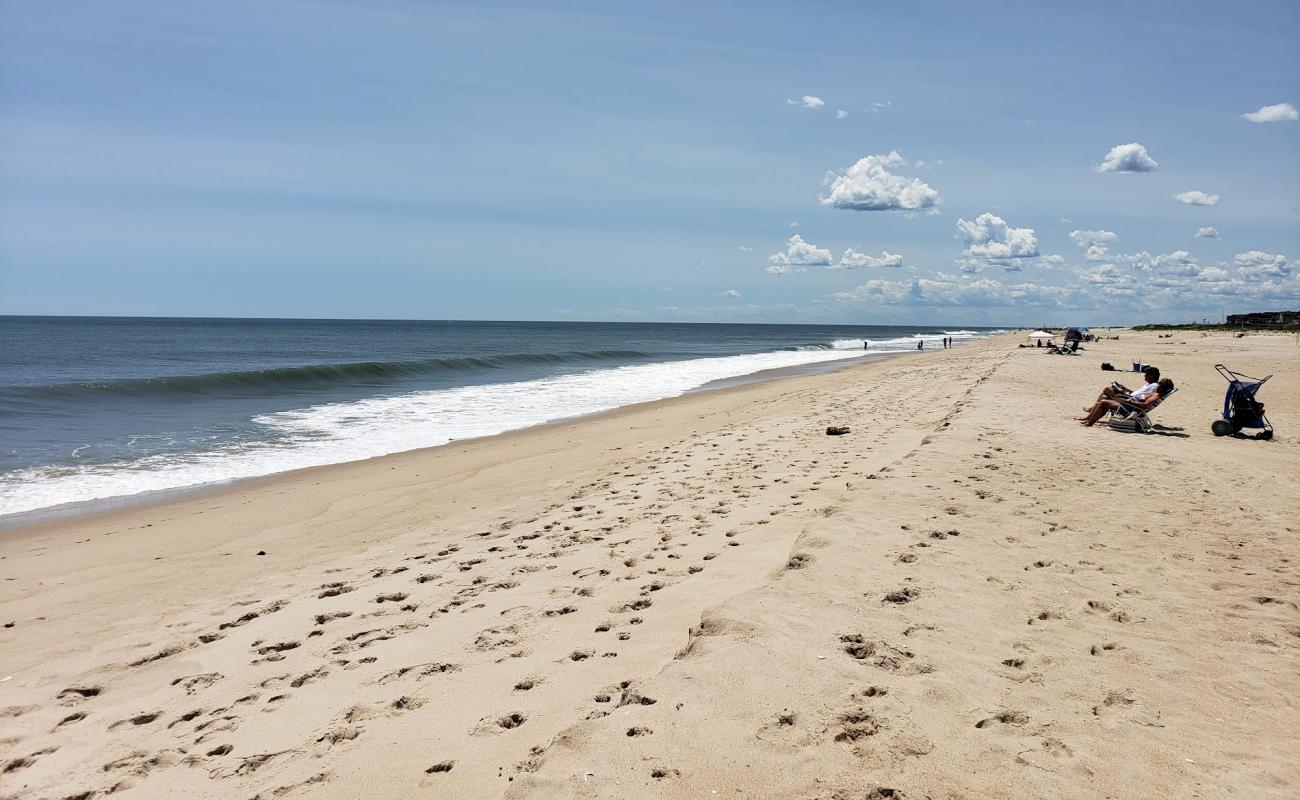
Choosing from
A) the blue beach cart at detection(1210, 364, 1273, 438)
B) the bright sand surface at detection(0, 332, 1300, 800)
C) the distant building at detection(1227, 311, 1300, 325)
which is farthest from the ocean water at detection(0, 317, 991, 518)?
the distant building at detection(1227, 311, 1300, 325)

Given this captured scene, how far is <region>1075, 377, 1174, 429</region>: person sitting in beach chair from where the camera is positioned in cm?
1133

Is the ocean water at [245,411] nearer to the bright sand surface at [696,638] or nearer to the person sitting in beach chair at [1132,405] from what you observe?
the bright sand surface at [696,638]

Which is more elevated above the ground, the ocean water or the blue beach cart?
the blue beach cart

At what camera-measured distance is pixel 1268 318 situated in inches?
2704

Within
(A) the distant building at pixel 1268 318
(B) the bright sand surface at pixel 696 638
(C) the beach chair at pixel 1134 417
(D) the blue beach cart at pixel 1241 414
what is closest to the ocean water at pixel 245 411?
(B) the bright sand surface at pixel 696 638

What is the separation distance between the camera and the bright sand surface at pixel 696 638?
302 centimetres

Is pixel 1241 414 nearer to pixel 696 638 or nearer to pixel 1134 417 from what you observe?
pixel 1134 417

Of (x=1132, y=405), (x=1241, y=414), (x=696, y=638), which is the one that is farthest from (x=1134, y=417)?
(x=696, y=638)

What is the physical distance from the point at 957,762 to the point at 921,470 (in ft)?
17.3

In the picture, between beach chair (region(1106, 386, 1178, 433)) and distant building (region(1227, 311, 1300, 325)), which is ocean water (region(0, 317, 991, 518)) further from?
distant building (region(1227, 311, 1300, 325))

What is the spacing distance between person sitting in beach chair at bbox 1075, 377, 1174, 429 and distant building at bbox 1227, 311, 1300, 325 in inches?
2833

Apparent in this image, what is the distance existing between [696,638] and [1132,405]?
1068 centimetres

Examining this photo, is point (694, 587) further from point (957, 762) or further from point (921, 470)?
point (921, 470)

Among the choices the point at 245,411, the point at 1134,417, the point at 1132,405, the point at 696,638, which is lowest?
the point at 245,411
